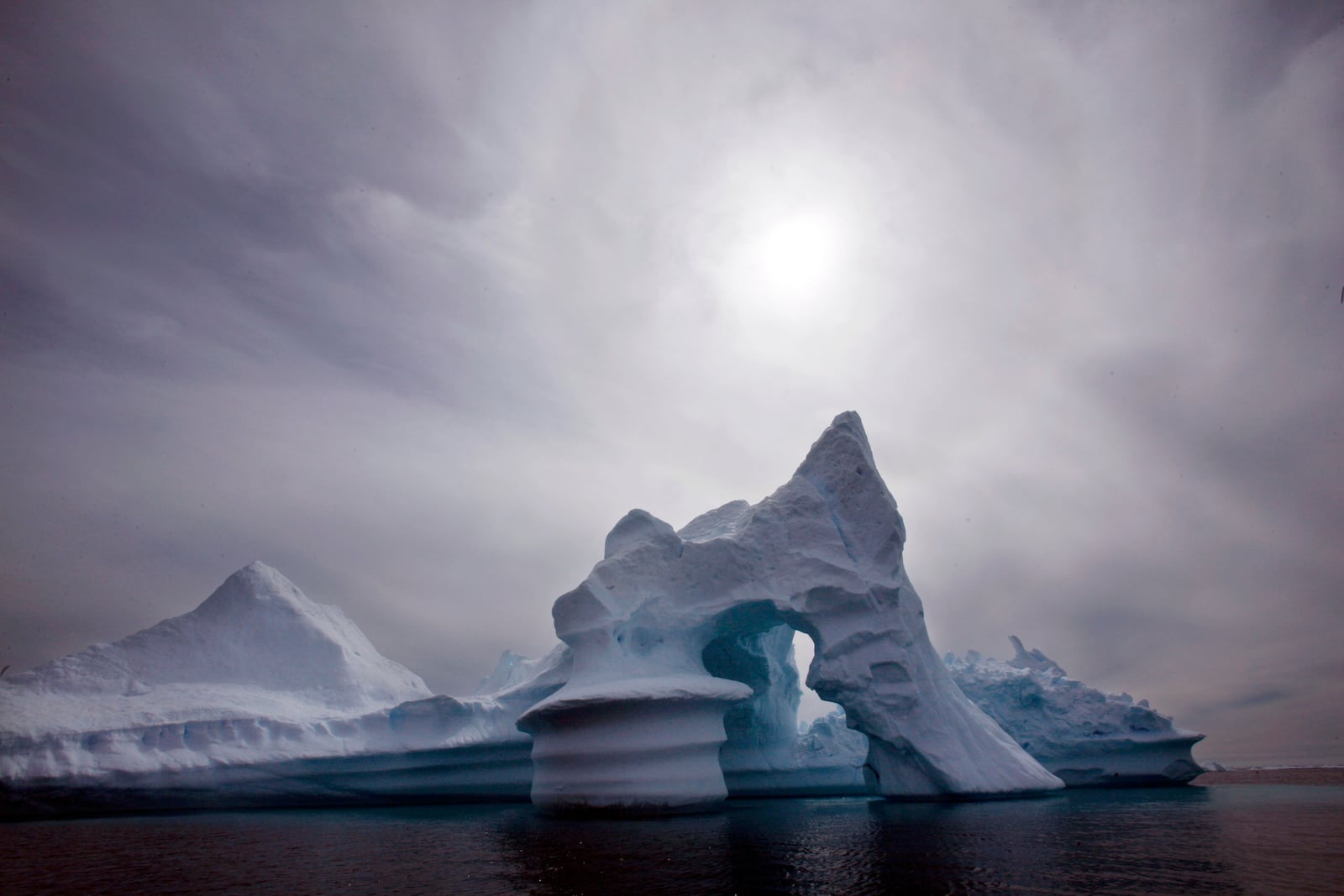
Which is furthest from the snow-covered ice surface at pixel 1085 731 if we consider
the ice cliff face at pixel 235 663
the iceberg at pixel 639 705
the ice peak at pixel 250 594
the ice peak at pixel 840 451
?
the ice peak at pixel 250 594

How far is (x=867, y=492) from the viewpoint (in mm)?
14164

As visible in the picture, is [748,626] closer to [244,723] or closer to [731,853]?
[731,853]

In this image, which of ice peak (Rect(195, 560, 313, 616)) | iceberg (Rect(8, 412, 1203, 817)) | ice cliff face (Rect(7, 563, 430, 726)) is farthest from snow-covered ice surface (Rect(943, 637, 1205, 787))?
ice peak (Rect(195, 560, 313, 616))

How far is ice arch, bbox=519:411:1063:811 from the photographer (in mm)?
11852

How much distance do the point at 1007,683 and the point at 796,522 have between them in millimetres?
9356

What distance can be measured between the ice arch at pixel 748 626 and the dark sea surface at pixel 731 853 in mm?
902

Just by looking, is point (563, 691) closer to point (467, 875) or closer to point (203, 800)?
point (467, 875)

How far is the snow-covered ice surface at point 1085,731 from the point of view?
18.0 metres

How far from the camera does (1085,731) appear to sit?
18203mm

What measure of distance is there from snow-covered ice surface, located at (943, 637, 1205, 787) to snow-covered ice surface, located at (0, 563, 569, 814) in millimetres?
11961

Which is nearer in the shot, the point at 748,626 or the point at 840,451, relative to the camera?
the point at 840,451

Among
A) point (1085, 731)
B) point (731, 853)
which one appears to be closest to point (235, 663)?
point (731, 853)

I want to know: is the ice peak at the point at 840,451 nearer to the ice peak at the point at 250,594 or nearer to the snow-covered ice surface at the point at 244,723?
the snow-covered ice surface at the point at 244,723

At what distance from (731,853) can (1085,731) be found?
15.3 meters
